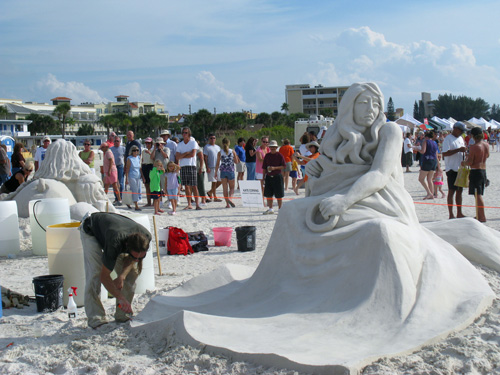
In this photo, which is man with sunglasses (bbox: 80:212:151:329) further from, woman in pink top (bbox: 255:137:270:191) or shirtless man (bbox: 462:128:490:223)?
woman in pink top (bbox: 255:137:270:191)

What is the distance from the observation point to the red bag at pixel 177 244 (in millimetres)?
8367

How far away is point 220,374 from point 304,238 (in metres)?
1.46

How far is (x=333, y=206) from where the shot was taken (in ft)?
15.2

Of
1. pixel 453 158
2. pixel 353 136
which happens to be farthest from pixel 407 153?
pixel 353 136

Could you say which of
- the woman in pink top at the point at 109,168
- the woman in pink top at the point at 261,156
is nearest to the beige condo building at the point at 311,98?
the woman in pink top at the point at 261,156

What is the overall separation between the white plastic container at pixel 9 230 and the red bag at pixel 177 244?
8.00ft

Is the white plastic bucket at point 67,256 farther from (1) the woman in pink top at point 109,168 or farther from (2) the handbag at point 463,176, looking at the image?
(1) the woman in pink top at point 109,168

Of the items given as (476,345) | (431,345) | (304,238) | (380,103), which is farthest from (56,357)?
(380,103)

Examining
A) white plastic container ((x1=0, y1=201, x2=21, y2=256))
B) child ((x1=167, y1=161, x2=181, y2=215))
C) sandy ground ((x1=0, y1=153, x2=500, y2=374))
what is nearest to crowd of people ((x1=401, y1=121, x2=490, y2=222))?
sandy ground ((x1=0, y1=153, x2=500, y2=374))

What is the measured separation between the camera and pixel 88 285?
4953 millimetres

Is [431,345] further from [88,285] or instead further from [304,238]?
[88,285]

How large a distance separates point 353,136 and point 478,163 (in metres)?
5.36

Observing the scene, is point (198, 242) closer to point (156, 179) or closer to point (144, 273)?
point (144, 273)

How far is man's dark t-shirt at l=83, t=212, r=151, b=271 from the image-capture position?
14.9ft
